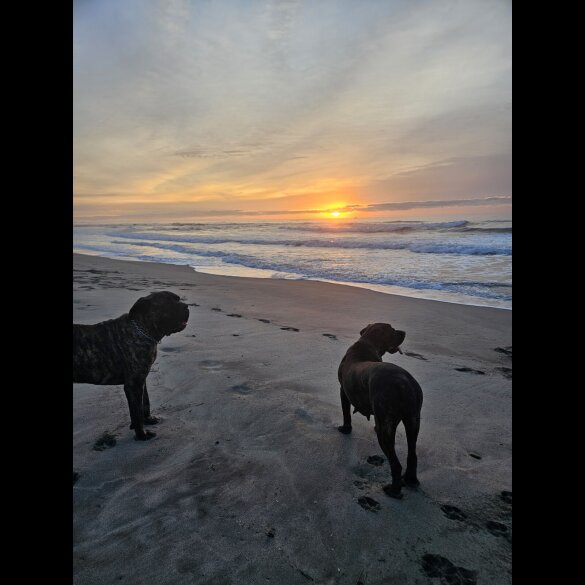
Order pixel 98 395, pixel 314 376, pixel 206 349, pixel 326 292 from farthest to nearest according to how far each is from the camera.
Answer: pixel 326 292
pixel 206 349
pixel 314 376
pixel 98 395

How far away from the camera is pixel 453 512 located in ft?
9.81

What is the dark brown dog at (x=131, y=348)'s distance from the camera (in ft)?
12.9

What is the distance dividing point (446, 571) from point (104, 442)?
3041 mm

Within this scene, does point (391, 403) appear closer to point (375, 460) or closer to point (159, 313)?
point (375, 460)

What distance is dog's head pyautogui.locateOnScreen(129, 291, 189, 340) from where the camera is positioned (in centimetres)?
420

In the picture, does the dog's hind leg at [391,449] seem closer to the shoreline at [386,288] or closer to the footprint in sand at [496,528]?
the footprint in sand at [496,528]

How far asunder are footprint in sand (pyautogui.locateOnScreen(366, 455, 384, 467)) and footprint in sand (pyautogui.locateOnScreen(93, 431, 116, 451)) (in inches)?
93.4

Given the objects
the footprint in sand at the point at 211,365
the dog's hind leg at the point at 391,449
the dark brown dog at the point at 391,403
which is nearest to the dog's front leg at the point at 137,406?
the footprint in sand at the point at 211,365

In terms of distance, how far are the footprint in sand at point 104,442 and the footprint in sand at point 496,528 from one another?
10.5 feet

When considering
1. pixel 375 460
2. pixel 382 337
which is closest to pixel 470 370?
pixel 382 337
